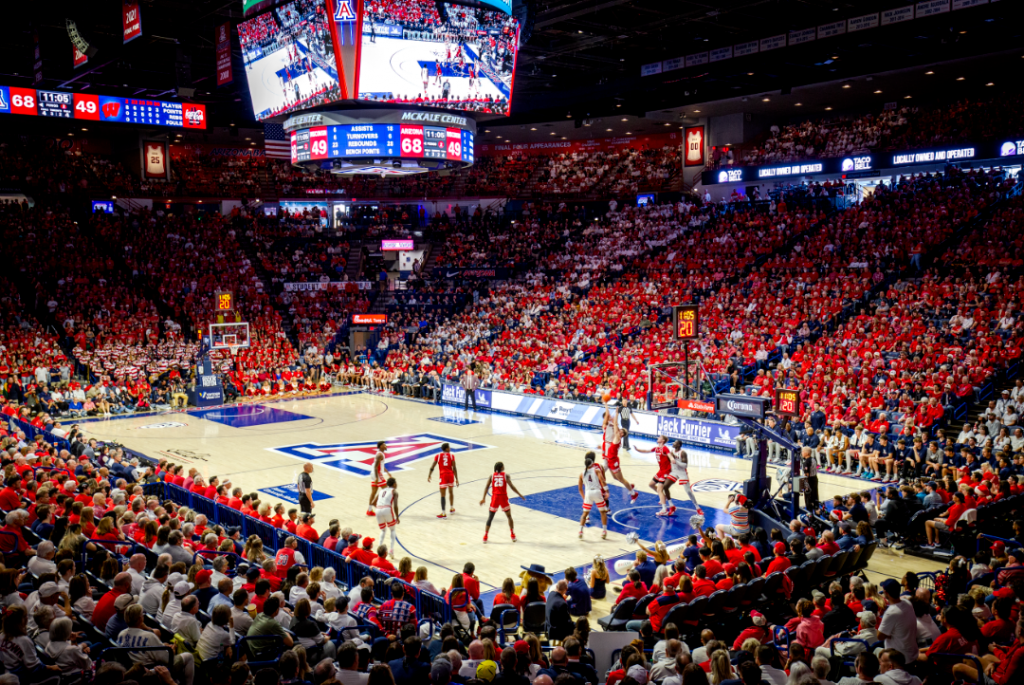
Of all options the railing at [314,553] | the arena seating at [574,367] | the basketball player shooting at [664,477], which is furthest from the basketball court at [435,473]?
the railing at [314,553]

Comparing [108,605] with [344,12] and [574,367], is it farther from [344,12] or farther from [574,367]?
[574,367]

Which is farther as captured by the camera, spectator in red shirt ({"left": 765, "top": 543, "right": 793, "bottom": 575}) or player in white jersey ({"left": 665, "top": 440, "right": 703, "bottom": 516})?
player in white jersey ({"left": 665, "top": 440, "right": 703, "bottom": 516})

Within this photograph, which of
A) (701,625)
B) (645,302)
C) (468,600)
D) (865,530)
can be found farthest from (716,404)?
(645,302)

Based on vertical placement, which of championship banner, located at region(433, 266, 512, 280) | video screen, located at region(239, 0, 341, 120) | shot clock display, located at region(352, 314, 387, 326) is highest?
video screen, located at region(239, 0, 341, 120)

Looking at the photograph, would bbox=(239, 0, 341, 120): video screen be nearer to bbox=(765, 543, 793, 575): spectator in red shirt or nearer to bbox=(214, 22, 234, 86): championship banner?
bbox=(214, 22, 234, 86): championship banner

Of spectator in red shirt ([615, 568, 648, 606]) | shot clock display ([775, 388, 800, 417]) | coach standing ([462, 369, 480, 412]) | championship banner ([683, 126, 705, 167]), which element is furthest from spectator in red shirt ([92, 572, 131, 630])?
championship banner ([683, 126, 705, 167])

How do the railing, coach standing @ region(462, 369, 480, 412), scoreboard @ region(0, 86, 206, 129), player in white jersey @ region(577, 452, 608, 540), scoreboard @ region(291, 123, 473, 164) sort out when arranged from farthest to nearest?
coach standing @ region(462, 369, 480, 412) → scoreboard @ region(0, 86, 206, 129) → scoreboard @ region(291, 123, 473, 164) → player in white jersey @ region(577, 452, 608, 540) → the railing

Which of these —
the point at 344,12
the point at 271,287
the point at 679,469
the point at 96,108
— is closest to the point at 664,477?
the point at 679,469

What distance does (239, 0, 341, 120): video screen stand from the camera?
2070 centimetres

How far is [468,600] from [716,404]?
8.59 metres

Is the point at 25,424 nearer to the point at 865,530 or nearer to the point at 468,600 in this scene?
the point at 468,600

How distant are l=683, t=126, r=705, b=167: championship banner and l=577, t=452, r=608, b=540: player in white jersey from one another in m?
32.9

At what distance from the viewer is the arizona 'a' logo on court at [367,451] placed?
883 inches

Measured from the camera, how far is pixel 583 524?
632 inches
